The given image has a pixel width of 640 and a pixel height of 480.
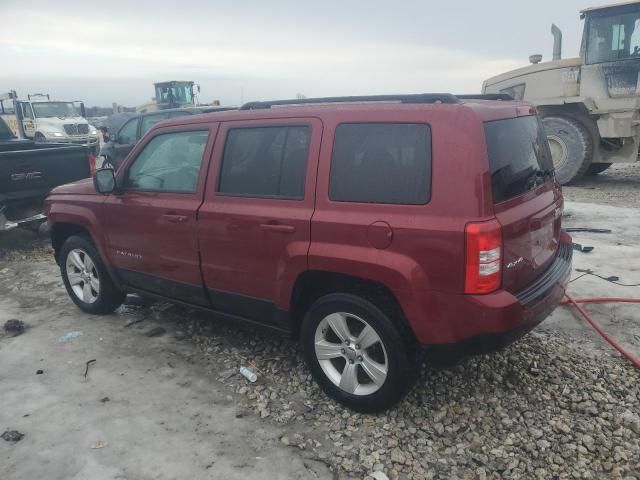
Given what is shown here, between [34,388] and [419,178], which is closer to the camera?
[419,178]

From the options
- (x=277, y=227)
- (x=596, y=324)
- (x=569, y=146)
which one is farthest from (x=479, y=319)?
(x=569, y=146)

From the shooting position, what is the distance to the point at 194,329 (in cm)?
443

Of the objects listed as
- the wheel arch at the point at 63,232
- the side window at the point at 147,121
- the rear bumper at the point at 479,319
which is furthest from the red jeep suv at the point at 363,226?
the side window at the point at 147,121

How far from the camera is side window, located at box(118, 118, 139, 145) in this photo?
37.5 ft

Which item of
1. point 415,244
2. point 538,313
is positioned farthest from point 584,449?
point 415,244

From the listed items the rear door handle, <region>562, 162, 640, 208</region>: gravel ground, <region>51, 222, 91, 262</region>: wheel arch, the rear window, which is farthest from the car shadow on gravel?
<region>562, 162, 640, 208</region>: gravel ground

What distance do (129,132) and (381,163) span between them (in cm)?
1017

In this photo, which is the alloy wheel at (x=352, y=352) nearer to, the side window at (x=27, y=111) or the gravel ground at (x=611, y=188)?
the gravel ground at (x=611, y=188)

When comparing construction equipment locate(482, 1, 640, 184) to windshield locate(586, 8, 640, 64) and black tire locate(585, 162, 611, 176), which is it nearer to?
windshield locate(586, 8, 640, 64)

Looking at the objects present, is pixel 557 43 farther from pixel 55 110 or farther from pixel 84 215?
pixel 55 110

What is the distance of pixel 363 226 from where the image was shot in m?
2.77

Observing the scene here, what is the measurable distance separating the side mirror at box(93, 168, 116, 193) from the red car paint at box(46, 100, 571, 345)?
156 mm

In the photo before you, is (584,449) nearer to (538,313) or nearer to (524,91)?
(538,313)

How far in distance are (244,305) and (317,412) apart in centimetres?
88
